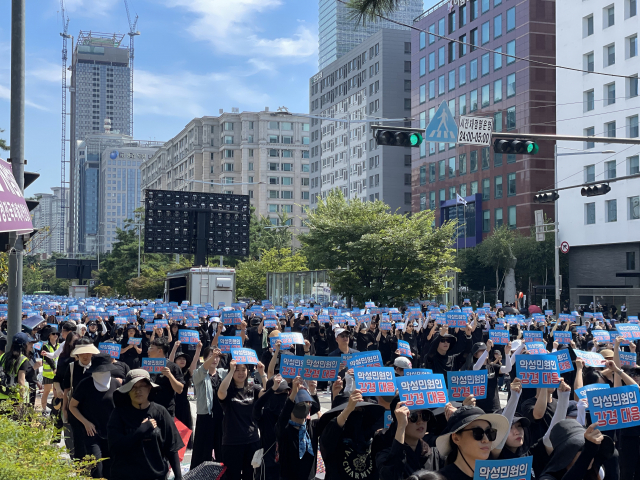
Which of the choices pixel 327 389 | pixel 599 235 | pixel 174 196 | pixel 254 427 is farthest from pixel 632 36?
pixel 254 427

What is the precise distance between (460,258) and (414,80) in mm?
24958

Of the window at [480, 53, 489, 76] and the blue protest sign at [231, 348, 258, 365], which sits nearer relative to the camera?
the blue protest sign at [231, 348, 258, 365]

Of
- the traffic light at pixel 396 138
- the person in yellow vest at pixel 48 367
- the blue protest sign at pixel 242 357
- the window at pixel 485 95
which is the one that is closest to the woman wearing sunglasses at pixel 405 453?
the blue protest sign at pixel 242 357

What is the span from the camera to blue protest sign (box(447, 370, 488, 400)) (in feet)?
25.9

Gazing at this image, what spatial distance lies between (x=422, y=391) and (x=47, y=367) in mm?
8614

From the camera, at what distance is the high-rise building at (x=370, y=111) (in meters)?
93.4

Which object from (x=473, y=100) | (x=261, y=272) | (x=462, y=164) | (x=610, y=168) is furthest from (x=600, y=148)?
(x=261, y=272)

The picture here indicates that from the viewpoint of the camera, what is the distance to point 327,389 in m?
17.8

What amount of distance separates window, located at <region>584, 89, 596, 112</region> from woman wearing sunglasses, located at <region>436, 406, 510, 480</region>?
5235 cm

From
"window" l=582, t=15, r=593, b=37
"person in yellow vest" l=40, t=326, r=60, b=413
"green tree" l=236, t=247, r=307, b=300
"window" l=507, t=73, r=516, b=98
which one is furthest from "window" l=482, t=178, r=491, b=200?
"person in yellow vest" l=40, t=326, r=60, b=413

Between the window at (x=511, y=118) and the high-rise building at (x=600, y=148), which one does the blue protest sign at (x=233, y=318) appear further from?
the window at (x=511, y=118)

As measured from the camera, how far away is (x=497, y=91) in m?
66.2

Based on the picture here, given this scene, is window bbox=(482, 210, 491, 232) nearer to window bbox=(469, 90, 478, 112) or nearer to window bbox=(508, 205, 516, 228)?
window bbox=(508, 205, 516, 228)

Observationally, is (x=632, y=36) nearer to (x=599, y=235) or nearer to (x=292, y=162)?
(x=599, y=235)
